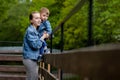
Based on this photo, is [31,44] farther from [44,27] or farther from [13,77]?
[13,77]

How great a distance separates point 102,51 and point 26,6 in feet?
184

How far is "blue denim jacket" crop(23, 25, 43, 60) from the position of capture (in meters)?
6.70

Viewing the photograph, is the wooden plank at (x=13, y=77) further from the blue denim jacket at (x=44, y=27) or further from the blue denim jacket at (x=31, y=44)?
the blue denim jacket at (x=31, y=44)

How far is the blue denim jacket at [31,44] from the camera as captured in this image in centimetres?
670

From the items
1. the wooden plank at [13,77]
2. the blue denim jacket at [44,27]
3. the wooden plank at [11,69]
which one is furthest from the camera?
the wooden plank at [11,69]

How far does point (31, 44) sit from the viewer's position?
6.70m

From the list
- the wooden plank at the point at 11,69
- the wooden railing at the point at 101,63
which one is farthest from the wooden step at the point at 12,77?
the wooden railing at the point at 101,63

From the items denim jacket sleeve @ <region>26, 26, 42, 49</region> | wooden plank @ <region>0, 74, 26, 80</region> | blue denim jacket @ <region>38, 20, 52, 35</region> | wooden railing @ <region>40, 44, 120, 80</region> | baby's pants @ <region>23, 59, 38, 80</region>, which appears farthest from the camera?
wooden plank @ <region>0, 74, 26, 80</region>

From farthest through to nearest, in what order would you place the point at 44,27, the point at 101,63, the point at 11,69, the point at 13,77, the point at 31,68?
the point at 11,69
the point at 13,77
the point at 44,27
the point at 31,68
the point at 101,63

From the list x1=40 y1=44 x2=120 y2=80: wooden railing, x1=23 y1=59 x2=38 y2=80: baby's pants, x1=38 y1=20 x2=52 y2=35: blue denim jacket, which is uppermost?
x1=40 y1=44 x2=120 y2=80: wooden railing

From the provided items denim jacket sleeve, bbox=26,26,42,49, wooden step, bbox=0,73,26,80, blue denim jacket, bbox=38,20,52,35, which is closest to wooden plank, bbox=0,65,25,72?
wooden step, bbox=0,73,26,80

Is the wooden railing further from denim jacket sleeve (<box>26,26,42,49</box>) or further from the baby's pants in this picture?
the baby's pants

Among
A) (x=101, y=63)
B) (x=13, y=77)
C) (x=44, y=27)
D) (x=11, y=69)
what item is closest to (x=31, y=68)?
(x=44, y=27)

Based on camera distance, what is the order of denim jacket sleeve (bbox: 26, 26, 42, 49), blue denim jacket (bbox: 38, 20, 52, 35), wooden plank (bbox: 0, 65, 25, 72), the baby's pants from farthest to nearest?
wooden plank (bbox: 0, 65, 25, 72), blue denim jacket (bbox: 38, 20, 52, 35), the baby's pants, denim jacket sleeve (bbox: 26, 26, 42, 49)
